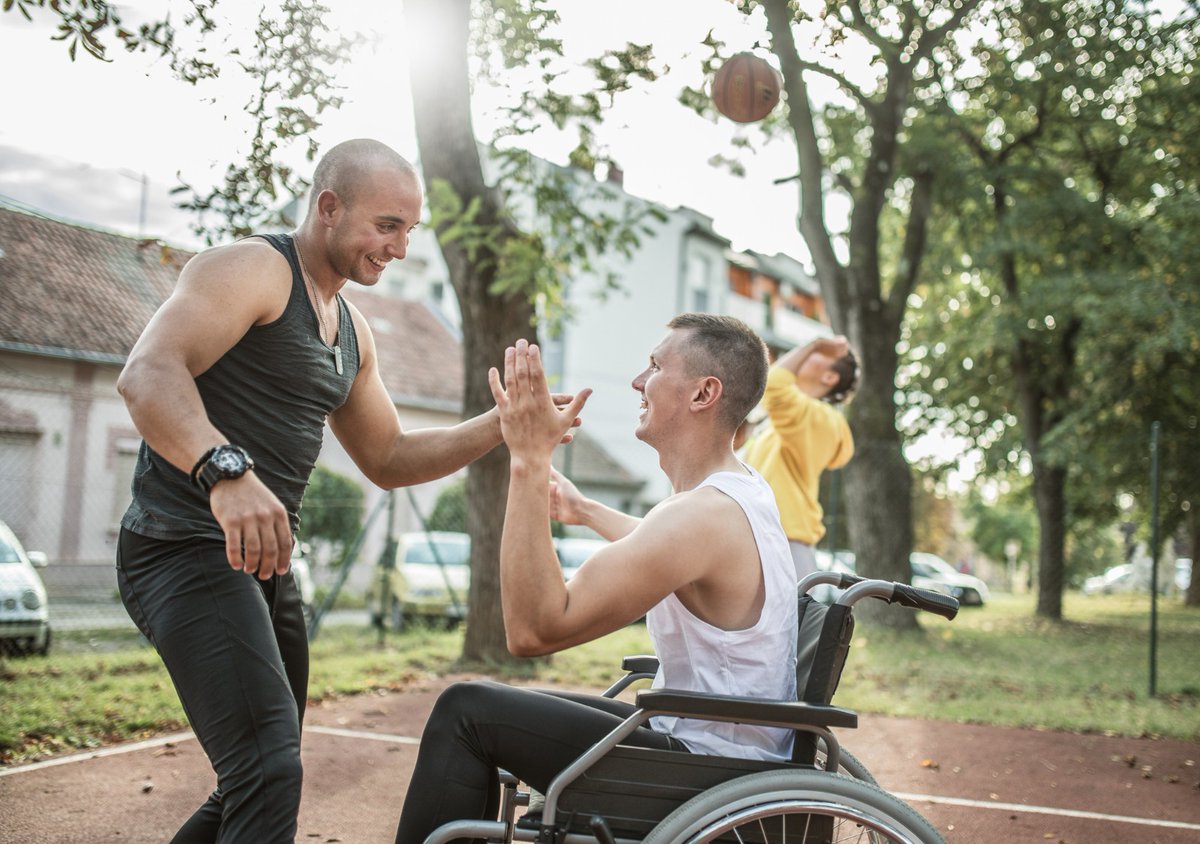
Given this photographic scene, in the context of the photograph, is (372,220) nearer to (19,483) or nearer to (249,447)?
(249,447)

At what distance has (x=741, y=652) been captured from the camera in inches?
97.3

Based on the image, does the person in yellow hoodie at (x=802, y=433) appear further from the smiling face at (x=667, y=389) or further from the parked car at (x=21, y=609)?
the parked car at (x=21, y=609)

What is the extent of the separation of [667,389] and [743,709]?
0.79m

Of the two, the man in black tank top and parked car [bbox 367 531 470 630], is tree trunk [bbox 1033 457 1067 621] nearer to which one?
parked car [bbox 367 531 470 630]

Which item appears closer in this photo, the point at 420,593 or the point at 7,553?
the point at 7,553

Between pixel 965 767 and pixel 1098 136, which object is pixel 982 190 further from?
pixel 965 767

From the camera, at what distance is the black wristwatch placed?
2.19 metres

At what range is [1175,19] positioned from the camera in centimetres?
1308

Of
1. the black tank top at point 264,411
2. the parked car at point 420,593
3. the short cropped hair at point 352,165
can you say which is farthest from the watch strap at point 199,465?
the parked car at point 420,593

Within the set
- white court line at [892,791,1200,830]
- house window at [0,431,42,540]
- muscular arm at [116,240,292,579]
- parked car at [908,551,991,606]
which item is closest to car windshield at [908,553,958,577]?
parked car at [908,551,991,606]

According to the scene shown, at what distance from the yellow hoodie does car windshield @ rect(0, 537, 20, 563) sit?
766 centimetres

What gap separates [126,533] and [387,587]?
9318 mm

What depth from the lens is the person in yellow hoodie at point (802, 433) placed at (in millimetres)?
5414

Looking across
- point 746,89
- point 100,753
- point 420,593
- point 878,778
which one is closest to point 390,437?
point 100,753
